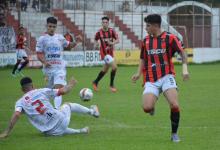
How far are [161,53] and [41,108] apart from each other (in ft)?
7.66

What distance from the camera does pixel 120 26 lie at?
46.1m

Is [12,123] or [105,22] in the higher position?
[105,22]

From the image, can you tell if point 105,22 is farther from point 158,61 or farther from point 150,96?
point 150,96

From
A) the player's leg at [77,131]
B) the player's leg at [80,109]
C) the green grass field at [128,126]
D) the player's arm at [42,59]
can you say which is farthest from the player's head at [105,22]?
the player's leg at [77,131]

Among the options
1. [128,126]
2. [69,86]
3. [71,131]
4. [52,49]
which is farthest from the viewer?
[52,49]

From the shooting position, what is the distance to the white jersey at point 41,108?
10984 millimetres

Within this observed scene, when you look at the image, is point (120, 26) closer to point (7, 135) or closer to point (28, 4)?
point (28, 4)

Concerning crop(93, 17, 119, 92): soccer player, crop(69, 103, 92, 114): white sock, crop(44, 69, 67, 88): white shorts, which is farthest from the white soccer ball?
crop(69, 103, 92, 114): white sock

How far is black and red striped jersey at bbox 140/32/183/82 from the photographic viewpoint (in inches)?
429

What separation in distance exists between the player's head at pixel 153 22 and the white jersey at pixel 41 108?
201 cm

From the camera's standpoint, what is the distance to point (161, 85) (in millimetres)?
10891

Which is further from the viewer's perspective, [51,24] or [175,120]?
[51,24]

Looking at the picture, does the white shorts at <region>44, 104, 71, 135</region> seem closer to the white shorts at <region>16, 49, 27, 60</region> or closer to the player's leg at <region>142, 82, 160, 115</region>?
the player's leg at <region>142, 82, 160, 115</region>

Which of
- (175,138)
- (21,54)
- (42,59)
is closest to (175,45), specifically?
(175,138)
